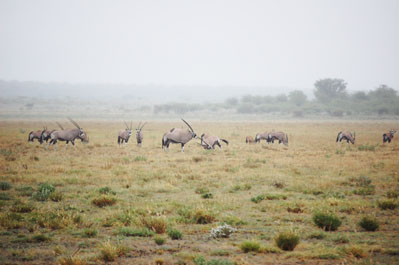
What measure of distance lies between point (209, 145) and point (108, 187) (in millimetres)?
13604

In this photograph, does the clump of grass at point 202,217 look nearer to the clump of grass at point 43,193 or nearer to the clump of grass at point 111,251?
the clump of grass at point 111,251

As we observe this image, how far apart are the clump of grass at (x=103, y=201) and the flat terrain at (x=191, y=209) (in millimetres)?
31

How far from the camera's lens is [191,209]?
395 inches

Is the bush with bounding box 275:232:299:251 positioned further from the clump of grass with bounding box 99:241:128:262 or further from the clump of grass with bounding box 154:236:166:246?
the clump of grass with bounding box 99:241:128:262

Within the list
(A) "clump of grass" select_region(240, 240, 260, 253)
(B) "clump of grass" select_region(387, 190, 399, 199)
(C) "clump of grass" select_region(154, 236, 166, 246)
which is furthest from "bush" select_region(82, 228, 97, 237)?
(B) "clump of grass" select_region(387, 190, 399, 199)

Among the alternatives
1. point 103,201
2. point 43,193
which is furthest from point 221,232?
point 43,193

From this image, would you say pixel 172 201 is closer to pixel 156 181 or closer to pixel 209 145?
pixel 156 181

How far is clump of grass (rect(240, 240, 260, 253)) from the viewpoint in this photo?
7172 millimetres

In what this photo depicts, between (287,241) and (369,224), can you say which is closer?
(287,241)

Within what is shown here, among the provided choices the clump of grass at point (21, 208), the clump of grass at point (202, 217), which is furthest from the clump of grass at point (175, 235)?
the clump of grass at point (21, 208)

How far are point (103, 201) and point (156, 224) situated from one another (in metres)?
3.05

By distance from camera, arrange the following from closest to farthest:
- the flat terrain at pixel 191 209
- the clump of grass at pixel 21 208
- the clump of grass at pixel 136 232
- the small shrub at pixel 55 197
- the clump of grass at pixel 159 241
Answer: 1. the flat terrain at pixel 191 209
2. the clump of grass at pixel 159 241
3. the clump of grass at pixel 136 232
4. the clump of grass at pixel 21 208
5. the small shrub at pixel 55 197

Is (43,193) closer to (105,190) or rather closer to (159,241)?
(105,190)

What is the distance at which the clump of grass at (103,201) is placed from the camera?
430 inches
